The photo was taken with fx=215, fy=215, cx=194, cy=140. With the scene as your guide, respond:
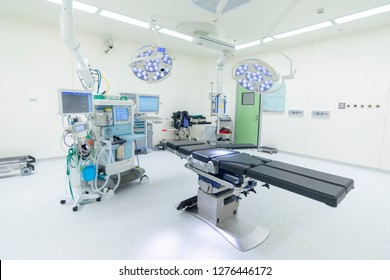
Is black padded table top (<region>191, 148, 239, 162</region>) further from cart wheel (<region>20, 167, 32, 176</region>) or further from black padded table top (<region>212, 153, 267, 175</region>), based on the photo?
cart wheel (<region>20, 167, 32, 176</region>)

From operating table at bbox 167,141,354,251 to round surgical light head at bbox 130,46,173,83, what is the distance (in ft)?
2.70

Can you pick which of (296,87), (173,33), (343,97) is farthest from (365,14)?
(173,33)

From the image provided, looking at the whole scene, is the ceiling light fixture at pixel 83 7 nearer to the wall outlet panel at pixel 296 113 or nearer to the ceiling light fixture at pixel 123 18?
the ceiling light fixture at pixel 123 18

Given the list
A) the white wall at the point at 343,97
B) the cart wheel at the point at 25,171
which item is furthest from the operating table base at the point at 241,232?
the white wall at the point at 343,97

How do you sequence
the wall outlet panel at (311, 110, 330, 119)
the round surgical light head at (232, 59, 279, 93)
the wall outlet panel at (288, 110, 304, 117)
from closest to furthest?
1. the round surgical light head at (232, 59, 279, 93)
2. the wall outlet panel at (311, 110, 330, 119)
3. the wall outlet panel at (288, 110, 304, 117)

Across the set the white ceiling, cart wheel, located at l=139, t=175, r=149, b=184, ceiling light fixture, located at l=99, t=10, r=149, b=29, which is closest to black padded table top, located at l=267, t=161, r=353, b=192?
the white ceiling

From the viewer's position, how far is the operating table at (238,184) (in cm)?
141

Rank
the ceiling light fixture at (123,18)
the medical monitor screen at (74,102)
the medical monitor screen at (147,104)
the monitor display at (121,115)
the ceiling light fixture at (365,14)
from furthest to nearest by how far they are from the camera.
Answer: the medical monitor screen at (147,104) < the ceiling light fixture at (123,18) < the ceiling light fixture at (365,14) < the monitor display at (121,115) < the medical monitor screen at (74,102)

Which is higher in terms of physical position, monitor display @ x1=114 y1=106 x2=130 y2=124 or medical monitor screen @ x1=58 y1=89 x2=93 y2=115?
medical monitor screen @ x1=58 y1=89 x2=93 y2=115

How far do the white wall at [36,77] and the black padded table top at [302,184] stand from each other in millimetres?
4492

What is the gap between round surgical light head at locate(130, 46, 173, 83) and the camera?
2.02m

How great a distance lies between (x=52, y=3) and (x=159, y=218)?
365cm

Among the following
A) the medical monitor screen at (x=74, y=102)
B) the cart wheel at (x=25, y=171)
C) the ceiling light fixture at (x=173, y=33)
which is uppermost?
the ceiling light fixture at (x=173, y=33)

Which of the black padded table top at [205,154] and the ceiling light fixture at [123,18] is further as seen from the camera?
the ceiling light fixture at [123,18]
